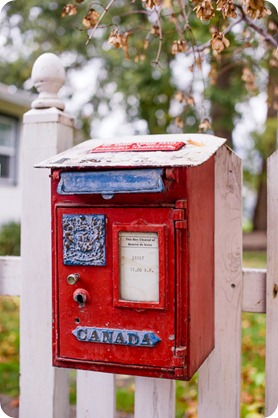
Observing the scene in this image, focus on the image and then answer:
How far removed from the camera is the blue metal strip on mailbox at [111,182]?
1441mm

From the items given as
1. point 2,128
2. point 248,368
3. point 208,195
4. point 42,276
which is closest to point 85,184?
point 208,195

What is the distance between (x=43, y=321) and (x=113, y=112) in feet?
36.2

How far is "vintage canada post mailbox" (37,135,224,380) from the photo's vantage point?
4.80 ft

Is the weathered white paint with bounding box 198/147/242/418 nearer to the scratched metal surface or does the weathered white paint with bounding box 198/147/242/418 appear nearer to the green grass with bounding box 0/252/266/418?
the scratched metal surface

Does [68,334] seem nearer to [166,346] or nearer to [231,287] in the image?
[166,346]

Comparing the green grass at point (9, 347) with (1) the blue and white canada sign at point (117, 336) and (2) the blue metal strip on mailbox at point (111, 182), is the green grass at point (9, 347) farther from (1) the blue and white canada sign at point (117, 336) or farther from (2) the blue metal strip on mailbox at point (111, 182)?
(2) the blue metal strip on mailbox at point (111, 182)

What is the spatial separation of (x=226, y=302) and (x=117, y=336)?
475 millimetres

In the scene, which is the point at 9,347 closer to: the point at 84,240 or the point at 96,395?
the point at 96,395

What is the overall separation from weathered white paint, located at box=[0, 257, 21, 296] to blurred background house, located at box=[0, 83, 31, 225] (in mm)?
8334

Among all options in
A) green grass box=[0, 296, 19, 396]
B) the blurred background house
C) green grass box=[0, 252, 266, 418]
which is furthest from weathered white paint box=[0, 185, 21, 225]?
green grass box=[0, 252, 266, 418]

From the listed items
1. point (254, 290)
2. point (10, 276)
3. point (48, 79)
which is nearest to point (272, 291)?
point (254, 290)

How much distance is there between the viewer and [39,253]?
1994mm

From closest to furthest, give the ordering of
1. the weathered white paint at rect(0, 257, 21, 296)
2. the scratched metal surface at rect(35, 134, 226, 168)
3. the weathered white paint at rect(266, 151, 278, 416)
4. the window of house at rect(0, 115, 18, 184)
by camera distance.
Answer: the scratched metal surface at rect(35, 134, 226, 168)
the weathered white paint at rect(266, 151, 278, 416)
the weathered white paint at rect(0, 257, 21, 296)
the window of house at rect(0, 115, 18, 184)

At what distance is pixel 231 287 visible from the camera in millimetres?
1807
